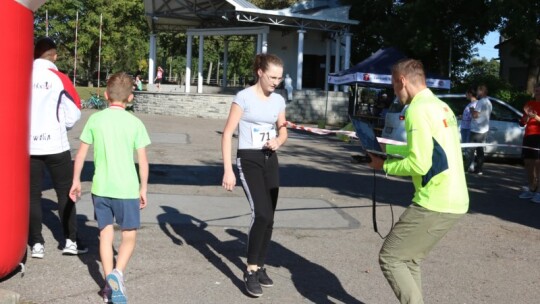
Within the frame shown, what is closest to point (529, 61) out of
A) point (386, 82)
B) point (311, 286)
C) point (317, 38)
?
point (386, 82)

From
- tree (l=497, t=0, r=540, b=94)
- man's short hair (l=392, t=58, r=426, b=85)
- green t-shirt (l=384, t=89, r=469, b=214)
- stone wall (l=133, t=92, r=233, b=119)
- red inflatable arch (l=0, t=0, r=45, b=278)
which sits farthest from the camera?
stone wall (l=133, t=92, r=233, b=119)

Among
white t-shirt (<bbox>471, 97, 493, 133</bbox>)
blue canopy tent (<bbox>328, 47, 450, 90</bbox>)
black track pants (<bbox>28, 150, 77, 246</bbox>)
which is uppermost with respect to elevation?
blue canopy tent (<bbox>328, 47, 450, 90</bbox>)

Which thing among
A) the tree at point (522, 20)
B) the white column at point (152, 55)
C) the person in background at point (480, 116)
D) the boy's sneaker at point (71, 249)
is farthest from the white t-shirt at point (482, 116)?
Result: the white column at point (152, 55)

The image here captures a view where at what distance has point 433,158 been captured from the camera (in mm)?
3670

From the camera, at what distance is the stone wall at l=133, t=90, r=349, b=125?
2888 centimetres

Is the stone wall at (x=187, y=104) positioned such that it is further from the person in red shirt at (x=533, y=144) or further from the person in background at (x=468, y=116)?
the person in red shirt at (x=533, y=144)

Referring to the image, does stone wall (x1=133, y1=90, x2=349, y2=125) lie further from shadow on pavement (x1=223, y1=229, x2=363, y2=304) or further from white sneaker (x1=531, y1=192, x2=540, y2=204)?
shadow on pavement (x1=223, y1=229, x2=363, y2=304)

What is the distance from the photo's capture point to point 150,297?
188 inches

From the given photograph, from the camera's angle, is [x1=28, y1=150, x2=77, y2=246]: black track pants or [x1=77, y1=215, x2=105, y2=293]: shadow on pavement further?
[x1=28, y1=150, x2=77, y2=246]: black track pants

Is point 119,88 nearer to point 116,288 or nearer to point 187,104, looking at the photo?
point 116,288

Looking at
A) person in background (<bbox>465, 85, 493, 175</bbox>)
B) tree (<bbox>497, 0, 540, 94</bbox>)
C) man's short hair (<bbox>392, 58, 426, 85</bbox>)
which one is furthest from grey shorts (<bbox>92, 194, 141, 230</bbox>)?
tree (<bbox>497, 0, 540, 94</bbox>)

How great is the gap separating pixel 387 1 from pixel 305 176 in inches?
830

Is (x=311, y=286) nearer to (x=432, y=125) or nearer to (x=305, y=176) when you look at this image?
(x=432, y=125)

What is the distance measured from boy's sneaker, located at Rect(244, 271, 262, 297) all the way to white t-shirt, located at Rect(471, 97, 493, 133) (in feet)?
27.5
